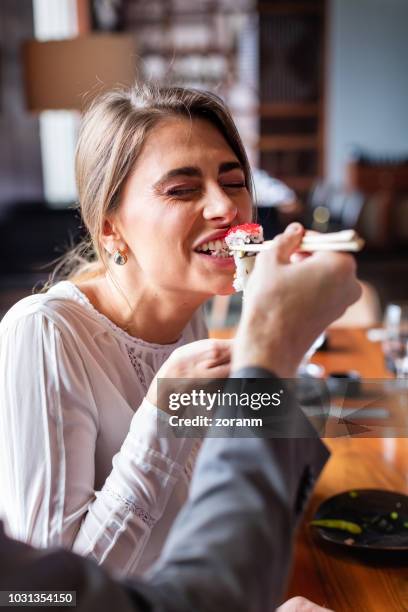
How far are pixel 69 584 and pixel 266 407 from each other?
0.26m

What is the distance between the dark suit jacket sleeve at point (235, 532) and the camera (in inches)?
22.7

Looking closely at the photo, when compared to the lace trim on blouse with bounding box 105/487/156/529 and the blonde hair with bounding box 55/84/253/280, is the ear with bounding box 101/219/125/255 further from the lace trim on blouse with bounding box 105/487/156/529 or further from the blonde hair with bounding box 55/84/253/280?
the lace trim on blouse with bounding box 105/487/156/529

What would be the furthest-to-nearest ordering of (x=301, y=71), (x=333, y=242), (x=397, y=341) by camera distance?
(x=301, y=71) < (x=397, y=341) < (x=333, y=242)

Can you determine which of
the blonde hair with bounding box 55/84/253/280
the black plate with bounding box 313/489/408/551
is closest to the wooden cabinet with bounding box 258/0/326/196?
the blonde hair with bounding box 55/84/253/280

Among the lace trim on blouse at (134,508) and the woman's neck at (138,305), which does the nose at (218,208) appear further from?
the lace trim on blouse at (134,508)

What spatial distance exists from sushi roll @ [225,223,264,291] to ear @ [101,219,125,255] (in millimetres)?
277

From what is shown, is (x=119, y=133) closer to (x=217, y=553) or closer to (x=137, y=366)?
(x=137, y=366)

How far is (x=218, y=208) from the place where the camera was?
1120mm

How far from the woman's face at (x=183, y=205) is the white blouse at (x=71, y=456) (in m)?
0.19

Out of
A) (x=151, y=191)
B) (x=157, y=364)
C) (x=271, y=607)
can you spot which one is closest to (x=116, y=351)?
(x=157, y=364)

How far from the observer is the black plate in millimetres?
1086

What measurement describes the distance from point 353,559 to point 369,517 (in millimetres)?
103

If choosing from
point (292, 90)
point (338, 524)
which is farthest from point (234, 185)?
point (292, 90)

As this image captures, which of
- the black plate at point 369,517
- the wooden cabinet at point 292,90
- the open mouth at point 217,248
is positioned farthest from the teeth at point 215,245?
the wooden cabinet at point 292,90
